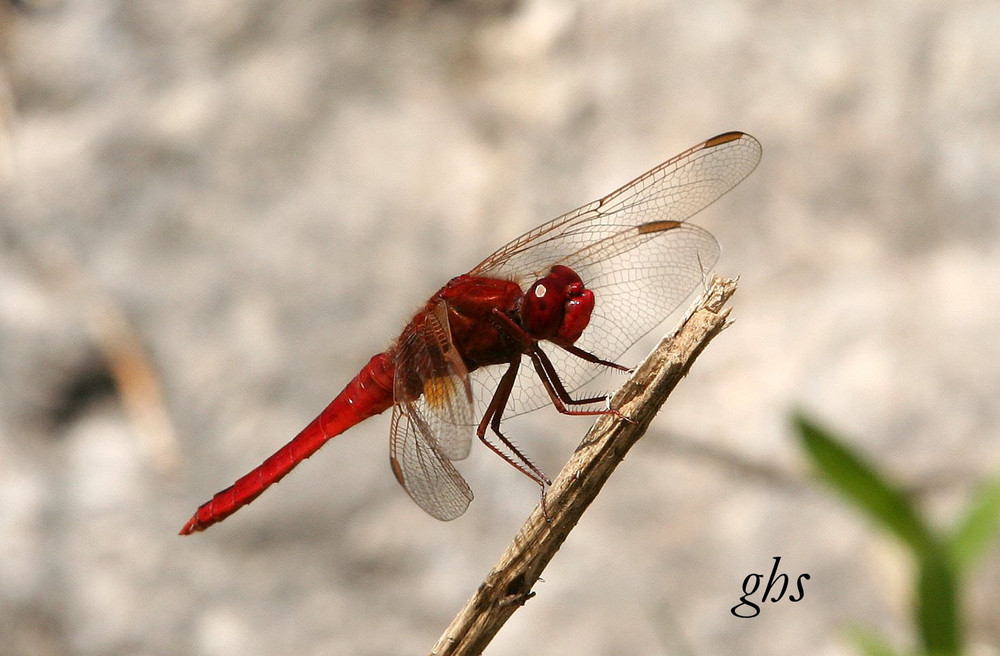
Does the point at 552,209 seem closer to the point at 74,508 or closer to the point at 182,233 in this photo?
the point at 182,233

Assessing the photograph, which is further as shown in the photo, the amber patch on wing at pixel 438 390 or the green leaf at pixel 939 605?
the amber patch on wing at pixel 438 390

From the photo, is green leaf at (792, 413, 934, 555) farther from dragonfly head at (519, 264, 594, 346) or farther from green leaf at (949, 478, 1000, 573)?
dragonfly head at (519, 264, 594, 346)

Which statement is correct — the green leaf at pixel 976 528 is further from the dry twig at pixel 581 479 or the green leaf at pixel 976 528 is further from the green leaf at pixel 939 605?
the dry twig at pixel 581 479

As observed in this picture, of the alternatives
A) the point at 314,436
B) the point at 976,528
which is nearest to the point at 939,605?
the point at 976,528

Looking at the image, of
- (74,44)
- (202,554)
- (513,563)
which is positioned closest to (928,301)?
(513,563)

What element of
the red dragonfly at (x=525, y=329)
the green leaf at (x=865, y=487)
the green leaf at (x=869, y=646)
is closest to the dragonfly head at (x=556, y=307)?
the red dragonfly at (x=525, y=329)

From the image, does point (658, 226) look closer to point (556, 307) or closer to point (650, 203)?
point (650, 203)
